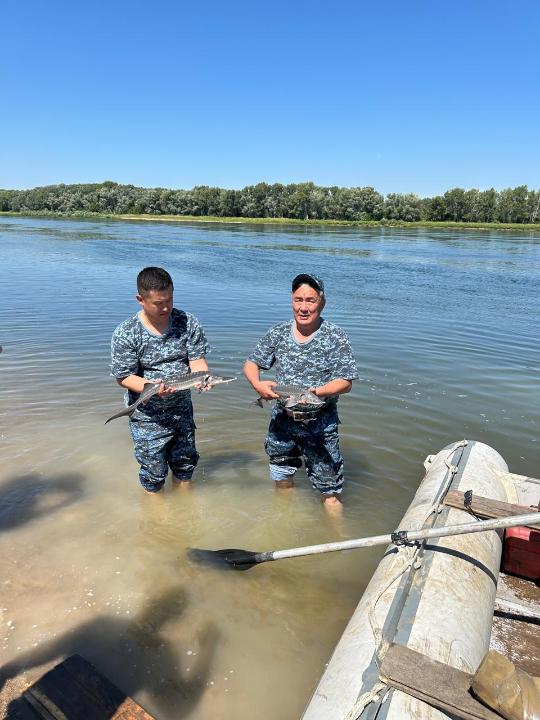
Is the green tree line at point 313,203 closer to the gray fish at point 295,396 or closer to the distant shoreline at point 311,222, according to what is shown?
the distant shoreline at point 311,222

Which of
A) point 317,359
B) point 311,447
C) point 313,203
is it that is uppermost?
point 313,203

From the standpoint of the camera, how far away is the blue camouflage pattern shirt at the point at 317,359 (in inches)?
182

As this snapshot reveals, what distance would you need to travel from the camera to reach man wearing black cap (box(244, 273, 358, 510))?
Answer: 449 cm

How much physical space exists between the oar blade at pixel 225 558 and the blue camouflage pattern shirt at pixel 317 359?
5.68 ft

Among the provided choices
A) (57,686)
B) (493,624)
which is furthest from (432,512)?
(57,686)

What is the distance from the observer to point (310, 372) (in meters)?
4.67

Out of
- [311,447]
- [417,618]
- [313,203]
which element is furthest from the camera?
[313,203]

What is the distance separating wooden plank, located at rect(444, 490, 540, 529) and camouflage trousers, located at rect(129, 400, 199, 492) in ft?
9.15

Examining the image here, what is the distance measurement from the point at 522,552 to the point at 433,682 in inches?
89.4

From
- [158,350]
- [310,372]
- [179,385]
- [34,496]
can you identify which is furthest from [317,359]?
[34,496]

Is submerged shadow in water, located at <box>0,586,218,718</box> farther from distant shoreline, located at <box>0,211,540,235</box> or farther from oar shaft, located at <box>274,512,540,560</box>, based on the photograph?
distant shoreline, located at <box>0,211,540,235</box>

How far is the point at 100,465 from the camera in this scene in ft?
22.0

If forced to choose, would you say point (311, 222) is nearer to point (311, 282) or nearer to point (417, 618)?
point (311, 282)

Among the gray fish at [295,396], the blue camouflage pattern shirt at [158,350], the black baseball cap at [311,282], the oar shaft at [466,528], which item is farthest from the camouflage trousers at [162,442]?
the oar shaft at [466,528]
